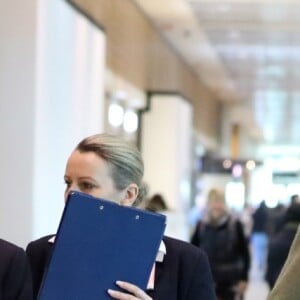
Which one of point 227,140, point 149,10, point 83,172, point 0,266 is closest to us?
point 0,266

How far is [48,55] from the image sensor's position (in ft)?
20.4

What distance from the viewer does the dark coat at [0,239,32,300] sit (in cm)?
205

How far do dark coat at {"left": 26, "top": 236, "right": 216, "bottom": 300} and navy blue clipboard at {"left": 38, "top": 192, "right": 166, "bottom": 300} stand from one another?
0.83ft

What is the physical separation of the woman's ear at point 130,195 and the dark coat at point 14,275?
0.49 metres

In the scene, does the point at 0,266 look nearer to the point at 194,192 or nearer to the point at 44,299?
the point at 44,299

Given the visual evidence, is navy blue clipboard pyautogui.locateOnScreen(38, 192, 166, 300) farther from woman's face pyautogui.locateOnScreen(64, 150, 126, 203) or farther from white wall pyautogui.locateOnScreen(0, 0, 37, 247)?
white wall pyautogui.locateOnScreen(0, 0, 37, 247)

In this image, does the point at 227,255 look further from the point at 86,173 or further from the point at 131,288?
the point at 131,288

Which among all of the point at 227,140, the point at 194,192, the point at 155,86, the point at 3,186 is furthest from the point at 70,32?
the point at 227,140

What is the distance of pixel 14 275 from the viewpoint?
6.79 ft

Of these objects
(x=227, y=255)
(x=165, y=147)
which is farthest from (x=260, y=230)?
(x=227, y=255)

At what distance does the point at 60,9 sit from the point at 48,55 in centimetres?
40

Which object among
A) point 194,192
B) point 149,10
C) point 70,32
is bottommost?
point 194,192

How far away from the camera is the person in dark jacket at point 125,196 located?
2430 mm

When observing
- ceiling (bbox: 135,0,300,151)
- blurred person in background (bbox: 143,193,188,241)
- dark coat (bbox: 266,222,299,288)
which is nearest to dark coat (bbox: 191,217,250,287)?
dark coat (bbox: 266,222,299,288)
